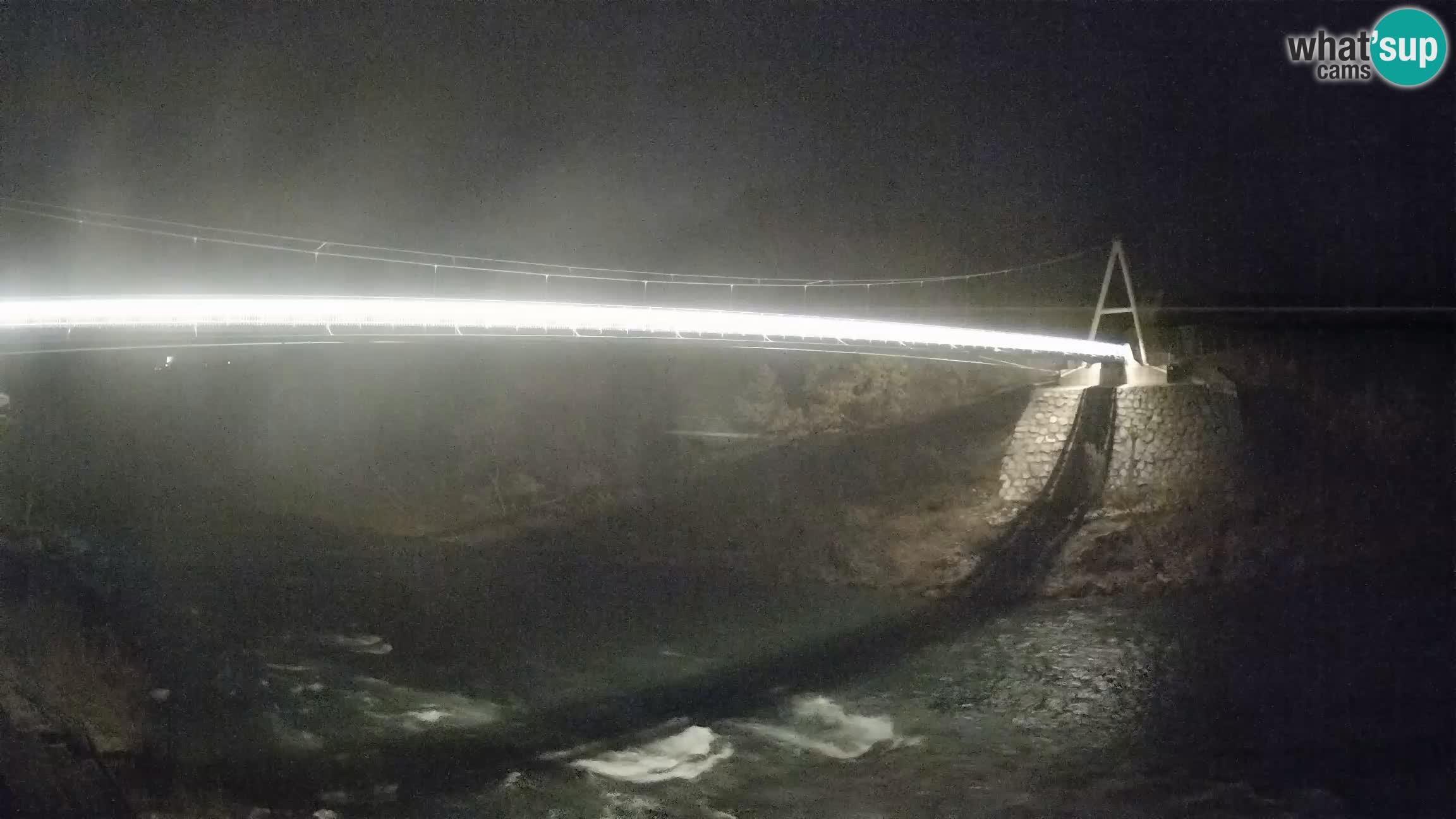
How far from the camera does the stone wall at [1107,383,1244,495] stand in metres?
7.44

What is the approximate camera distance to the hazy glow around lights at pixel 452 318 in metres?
3.21

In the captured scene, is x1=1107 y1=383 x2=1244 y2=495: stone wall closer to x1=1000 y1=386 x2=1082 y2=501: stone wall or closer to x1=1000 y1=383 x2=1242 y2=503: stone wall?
x1=1000 y1=383 x2=1242 y2=503: stone wall

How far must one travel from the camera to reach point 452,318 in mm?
4062

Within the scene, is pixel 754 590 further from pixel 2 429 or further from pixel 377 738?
pixel 2 429

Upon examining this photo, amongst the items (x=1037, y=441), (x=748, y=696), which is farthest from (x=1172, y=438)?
(x=748, y=696)

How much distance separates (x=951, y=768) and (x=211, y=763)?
9.83 feet

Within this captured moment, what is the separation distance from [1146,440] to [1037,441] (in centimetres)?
99

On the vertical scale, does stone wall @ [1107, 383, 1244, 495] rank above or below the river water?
above

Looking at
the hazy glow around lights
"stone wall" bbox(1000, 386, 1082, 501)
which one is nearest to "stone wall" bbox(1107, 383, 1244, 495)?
"stone wall" bbox(1000, 386, 1082, 501)

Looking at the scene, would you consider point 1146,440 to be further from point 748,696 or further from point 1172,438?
point 748,696

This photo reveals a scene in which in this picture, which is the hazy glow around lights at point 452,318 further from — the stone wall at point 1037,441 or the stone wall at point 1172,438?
the stone wall at point 1172,438

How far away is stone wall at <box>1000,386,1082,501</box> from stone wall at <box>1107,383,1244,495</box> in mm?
463

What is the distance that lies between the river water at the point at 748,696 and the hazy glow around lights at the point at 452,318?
1.57 m

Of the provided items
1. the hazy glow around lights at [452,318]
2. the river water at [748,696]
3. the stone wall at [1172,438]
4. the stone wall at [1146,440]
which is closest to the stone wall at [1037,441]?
the stone wall at [1146,440]
